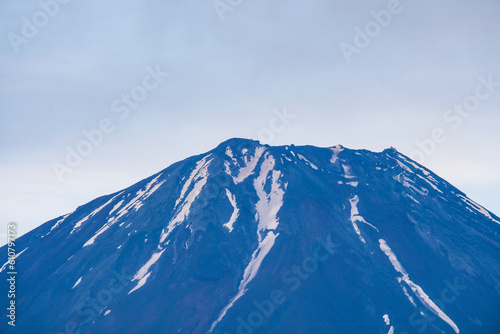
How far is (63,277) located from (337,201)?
256 feet

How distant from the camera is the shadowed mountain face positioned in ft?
435

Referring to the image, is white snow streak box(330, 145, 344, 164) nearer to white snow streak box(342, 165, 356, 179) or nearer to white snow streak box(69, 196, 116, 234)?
white snow streak box(342, 165, 356, 179)

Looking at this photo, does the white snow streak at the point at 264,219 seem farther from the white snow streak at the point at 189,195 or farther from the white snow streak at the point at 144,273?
the white snow streak at the point at 144,273

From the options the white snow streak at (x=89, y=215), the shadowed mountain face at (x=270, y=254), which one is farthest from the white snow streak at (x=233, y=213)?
the white snow streak at (x=89, y=215)

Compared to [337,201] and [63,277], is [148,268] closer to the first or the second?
[63,277]

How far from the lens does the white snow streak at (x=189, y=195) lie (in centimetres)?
16475

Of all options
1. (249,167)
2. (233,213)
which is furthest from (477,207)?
(233,213)

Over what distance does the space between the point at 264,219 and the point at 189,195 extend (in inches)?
978

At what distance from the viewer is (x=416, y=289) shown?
140250 millimetres
